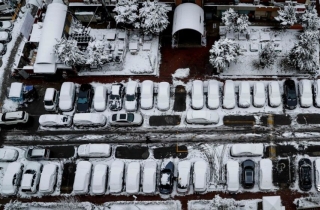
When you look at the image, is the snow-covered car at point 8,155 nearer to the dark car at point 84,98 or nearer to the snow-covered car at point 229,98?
the dark car at point 84,98

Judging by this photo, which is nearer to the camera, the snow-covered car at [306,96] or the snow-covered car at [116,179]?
the snow-covered car at [116,179]

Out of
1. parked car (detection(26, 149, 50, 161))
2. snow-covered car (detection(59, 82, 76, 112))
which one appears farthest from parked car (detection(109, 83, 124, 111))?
parked car (detection(26, 149, 50, 161))

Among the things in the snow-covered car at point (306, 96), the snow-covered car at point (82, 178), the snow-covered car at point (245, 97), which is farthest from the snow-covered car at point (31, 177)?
the snow-covered car at point (306, 96)

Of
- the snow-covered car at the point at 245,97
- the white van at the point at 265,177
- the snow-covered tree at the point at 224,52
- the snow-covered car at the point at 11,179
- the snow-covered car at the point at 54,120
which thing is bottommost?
the snow-covered car at the point at 11,179

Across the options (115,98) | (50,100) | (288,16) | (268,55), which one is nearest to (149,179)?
(115,98)

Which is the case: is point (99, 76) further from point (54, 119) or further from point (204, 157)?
point (204, 157)

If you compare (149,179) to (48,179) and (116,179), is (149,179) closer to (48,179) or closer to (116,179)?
(116,179)
